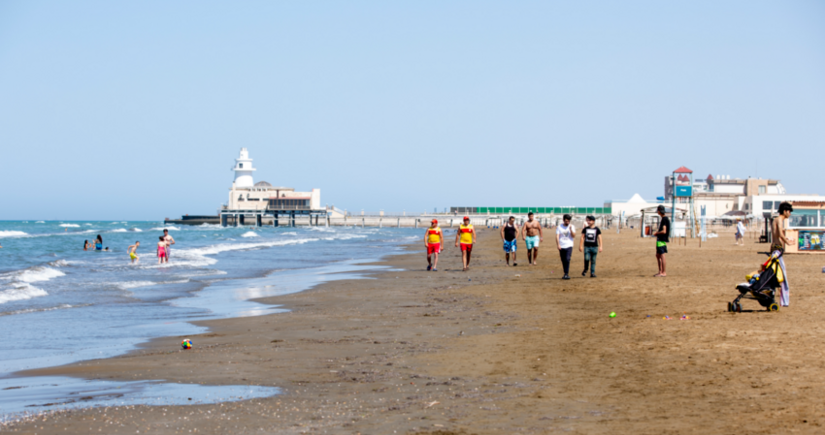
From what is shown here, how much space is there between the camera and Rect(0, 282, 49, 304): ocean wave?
14047 millimetres

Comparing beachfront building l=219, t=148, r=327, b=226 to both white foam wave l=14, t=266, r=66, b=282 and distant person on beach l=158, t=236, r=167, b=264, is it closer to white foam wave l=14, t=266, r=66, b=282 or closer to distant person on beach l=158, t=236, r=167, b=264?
distant person on beach l=158, t=236, r=167, b=264

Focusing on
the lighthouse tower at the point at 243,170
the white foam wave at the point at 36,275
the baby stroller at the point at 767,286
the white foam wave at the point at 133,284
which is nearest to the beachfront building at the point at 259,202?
the lighthouse tower at the point at 243,170

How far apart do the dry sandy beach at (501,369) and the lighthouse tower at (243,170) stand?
104 meters

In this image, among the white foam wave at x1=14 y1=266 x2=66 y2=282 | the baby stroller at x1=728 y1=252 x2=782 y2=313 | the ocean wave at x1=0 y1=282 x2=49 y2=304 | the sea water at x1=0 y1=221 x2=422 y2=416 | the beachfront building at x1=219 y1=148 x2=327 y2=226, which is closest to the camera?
the sea water at x1=0 y1=221 x2=422 y2=416

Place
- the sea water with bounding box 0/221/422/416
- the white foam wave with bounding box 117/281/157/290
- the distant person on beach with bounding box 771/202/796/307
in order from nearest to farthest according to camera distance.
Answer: the sea water with bounding box 0/221/422/416 < the distant person on beach with bounding box 771/202/796/307 < the white foam wave with bounding box 117/281/157/290

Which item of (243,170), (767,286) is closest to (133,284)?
(767,286)

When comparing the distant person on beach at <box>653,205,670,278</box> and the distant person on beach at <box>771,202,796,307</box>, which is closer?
the distant person on beach at <box>771,202,796,307</box>

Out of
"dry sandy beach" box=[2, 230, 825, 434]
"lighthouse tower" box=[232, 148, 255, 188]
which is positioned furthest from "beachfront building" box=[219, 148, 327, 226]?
"dry sandy beach" box=[2, 230, 825, 434]

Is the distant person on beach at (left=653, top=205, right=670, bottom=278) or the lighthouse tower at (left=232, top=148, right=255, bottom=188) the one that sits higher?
the lighthouse tower at (left=232, top=148, right=255, bottom=188)

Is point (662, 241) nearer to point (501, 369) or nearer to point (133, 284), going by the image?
point (501, 369)

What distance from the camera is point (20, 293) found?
14.8m

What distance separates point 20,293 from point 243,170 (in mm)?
99132

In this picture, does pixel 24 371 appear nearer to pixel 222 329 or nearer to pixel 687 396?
pixel 222 329

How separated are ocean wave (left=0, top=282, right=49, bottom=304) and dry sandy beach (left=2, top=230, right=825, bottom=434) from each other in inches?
245
